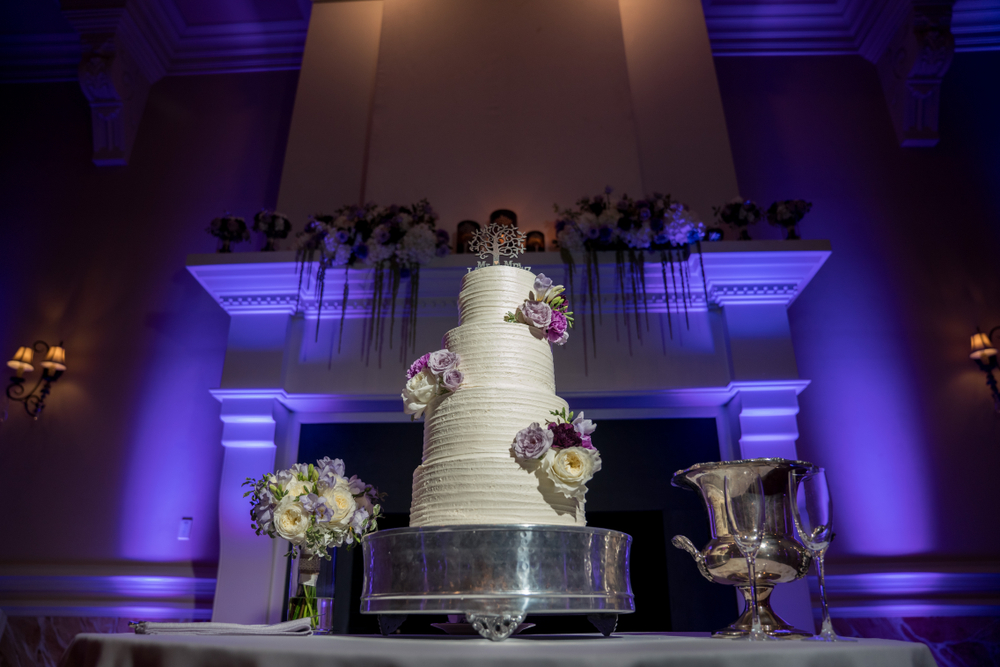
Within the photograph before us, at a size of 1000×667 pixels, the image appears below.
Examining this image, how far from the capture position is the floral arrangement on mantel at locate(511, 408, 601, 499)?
1538 mm

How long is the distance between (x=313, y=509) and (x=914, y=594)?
10.8ft

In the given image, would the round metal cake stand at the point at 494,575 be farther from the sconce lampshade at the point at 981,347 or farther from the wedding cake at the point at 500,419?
the sconce lampshade at the point at 981,347

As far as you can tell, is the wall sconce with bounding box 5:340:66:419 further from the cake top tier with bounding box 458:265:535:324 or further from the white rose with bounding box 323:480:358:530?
the cake top tier with bounding box 458:265:535:324

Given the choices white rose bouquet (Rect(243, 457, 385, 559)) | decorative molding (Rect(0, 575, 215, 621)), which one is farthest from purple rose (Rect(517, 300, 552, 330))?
decorative molding (Rect(0, 575, 215, 621))

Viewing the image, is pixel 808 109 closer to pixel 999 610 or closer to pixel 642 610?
pixel 999 610

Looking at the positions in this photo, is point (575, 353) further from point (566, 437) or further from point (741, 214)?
point (566, 437)

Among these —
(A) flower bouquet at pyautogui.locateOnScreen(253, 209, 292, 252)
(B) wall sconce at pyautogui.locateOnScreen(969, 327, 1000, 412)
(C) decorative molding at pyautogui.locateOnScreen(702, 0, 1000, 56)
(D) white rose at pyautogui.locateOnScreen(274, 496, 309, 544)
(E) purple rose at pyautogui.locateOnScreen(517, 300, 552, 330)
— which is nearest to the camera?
(E) purple rose at pyautogui.locateOnScreen(517, 300, 552, 330)

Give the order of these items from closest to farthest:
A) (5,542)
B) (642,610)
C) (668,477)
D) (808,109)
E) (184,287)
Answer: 1. (642,610)
2. (668,477)
3. (5,542)
4. (184,287)
5. (808,109)

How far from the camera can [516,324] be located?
6.17 feet

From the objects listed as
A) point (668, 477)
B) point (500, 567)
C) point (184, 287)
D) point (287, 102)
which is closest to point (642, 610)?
point (668, 477)

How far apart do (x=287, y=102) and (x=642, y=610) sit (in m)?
4.32

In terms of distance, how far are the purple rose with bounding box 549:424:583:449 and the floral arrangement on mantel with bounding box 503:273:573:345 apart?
37cm

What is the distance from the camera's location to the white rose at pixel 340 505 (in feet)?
6.64

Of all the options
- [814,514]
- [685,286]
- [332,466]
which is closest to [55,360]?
[332,466]
